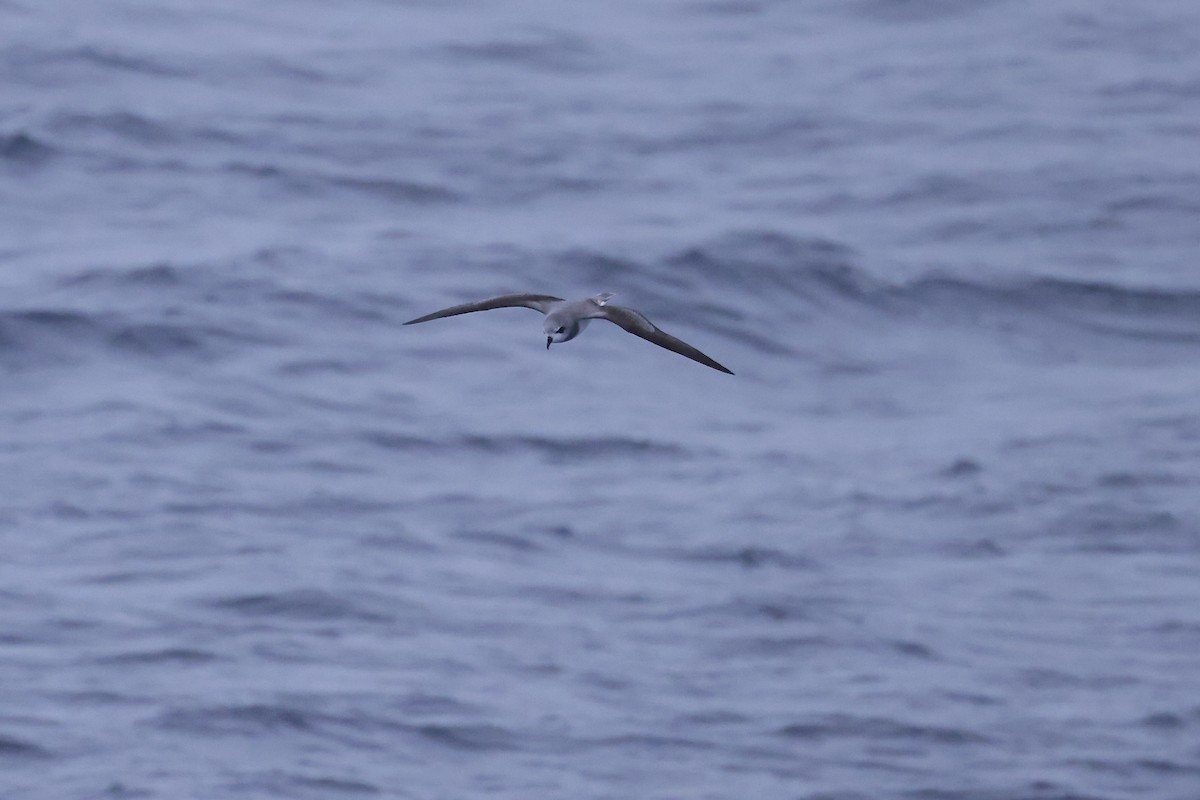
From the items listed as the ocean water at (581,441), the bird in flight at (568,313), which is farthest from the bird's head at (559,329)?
the ocean water at (581,441)

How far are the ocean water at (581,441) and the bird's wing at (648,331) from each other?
10616 millimetres

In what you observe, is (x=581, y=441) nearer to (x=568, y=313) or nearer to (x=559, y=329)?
(x=568, y=313)

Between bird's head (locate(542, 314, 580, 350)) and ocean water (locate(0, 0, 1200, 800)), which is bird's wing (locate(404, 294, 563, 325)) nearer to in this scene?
bird's head (locate(542, 314, 580, 350))

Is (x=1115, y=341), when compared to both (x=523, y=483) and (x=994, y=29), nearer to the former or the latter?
(x=523, y=483)

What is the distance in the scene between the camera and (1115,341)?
26.9 m

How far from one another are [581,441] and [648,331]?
56.5ft

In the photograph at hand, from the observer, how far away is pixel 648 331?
7.44 meters

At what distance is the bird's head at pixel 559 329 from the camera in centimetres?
777

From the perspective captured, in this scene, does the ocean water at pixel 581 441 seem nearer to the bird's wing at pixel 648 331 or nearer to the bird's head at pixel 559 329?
the bird's head at pixel 559 329

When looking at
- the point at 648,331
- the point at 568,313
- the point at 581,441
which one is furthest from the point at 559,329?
the point at 581,441

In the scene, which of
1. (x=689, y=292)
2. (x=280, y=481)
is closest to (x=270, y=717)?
(x=280, y=481)

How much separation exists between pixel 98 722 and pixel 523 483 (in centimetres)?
617

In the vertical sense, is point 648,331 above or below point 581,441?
above

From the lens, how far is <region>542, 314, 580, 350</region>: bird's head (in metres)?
7.77
